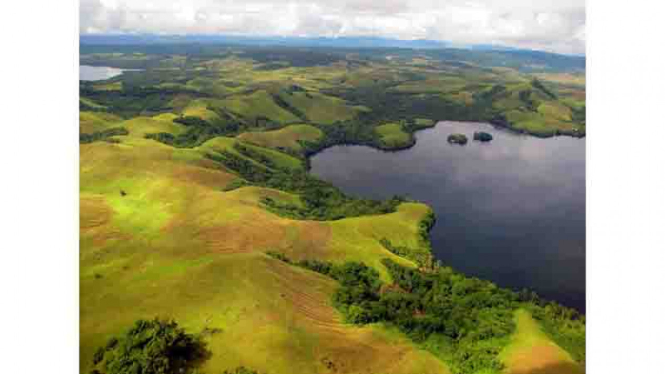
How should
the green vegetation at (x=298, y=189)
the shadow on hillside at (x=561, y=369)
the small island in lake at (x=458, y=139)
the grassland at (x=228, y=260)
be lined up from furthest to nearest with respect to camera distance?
the small island in lake at (x=458, y=139)
the green vegetation at (x=298, y=189)
the grassland at (x=228, y=260)
the shadow on hillside at (x=561, y=369)

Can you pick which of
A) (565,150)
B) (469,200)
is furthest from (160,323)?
(565,150)

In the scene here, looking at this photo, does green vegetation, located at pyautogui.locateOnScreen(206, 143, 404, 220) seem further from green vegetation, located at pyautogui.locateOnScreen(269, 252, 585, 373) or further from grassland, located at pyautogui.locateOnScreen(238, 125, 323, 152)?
green vegetation, located at pyautogui.locateOnScreen(269, 252, 585, 373)

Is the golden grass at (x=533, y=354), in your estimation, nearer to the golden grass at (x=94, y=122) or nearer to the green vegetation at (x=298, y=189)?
the green vegetation at (x=298, y=189)

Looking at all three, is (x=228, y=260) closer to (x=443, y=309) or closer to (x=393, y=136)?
(x=443, y=309)

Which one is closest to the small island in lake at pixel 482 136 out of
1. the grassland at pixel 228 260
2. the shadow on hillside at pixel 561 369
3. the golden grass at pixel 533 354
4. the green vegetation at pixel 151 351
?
the grassland at pixel 228 260

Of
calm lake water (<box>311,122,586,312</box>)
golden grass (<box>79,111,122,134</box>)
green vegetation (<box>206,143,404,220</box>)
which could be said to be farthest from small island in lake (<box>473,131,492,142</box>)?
golden grass (<box>79,111,122,134</box>)

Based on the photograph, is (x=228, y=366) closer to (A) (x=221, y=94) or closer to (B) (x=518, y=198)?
(B) (x=518, y=198)

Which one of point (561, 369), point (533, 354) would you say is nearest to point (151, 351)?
point (561, 369)
